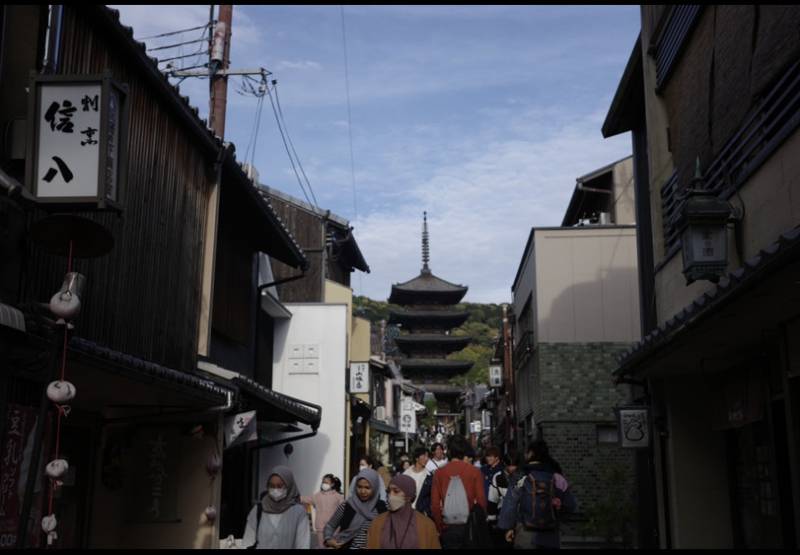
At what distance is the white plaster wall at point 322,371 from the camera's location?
71.5 ft

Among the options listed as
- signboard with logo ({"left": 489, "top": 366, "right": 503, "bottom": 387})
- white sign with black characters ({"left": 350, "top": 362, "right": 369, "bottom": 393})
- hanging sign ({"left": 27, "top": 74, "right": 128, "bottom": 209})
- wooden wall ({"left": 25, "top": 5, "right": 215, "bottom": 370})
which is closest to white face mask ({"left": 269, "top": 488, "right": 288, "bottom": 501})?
wooden wall ({"left": 25, "top": 5, "right": 215, "bottom": 370})

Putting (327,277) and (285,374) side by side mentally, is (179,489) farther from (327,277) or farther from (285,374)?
(327,277)

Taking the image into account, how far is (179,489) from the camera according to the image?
12.0m

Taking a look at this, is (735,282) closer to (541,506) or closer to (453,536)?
(541,506)

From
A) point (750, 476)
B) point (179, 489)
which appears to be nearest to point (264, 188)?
point (179, 489)

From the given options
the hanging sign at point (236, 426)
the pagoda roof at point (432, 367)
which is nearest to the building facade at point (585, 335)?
the hanging sign at point (236, 426)

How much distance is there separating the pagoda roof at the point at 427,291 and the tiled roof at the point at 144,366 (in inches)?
2448

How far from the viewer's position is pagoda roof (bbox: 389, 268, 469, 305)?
73812mm

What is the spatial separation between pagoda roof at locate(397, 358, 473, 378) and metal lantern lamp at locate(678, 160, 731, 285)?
212ft

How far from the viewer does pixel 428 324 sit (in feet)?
246

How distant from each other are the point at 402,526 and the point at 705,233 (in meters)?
4.99

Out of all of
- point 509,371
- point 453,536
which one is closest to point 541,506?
point 453,536

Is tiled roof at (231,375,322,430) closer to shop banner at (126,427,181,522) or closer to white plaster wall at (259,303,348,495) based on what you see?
shop banner at (126,427,181,522)

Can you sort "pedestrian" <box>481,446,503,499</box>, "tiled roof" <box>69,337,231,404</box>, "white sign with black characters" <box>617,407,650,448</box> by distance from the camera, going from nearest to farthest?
"tiled roof" <box>69,337,231,404</box> < "pedestrian" <box>481,446,503,499</box> < "white sign with black characters" <box>617,407,650,448</box>
